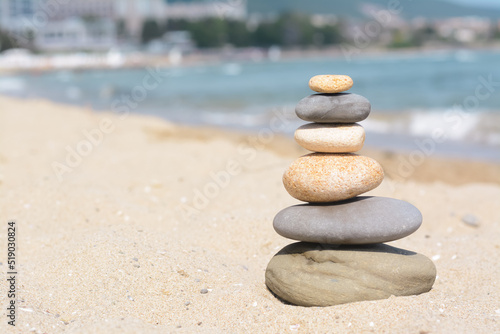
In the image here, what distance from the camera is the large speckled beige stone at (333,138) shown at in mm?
4875

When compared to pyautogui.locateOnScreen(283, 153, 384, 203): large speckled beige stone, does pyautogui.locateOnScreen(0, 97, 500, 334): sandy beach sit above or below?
below

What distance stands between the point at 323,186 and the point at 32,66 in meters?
79.9

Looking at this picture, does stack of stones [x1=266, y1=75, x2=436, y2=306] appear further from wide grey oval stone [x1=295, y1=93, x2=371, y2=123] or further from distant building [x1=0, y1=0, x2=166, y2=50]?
distant building [x1=0, y1=0, x2=166, y2=50]

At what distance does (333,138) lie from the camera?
4875mm

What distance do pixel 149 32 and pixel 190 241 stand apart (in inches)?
5145

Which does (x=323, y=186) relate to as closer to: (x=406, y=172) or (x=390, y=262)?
(x=390, y=262)

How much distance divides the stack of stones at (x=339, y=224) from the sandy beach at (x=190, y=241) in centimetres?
17

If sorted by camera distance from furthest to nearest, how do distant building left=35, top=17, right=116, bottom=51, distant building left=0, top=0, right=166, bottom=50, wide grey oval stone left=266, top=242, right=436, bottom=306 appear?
distant building left=35, top=17, right=116, bottom=51 → distant building left=0, top=0, right=166, bottom=50 → wide grey oval stone left=266, top=242, right=436, bottom=306

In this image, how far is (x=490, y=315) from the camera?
4.45 meters

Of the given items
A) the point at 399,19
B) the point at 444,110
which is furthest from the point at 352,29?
the point at 444,110

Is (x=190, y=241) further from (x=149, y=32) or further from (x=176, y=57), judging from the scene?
(x=149, y=32)

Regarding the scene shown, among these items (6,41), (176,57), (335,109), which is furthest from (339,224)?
(176,57)

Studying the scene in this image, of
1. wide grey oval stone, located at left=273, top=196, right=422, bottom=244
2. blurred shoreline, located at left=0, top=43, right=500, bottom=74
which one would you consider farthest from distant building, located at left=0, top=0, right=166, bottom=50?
wide grey oval stone, located at left=273, top=196, right=422, bottom=244

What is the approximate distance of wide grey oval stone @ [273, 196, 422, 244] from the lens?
4711mm
